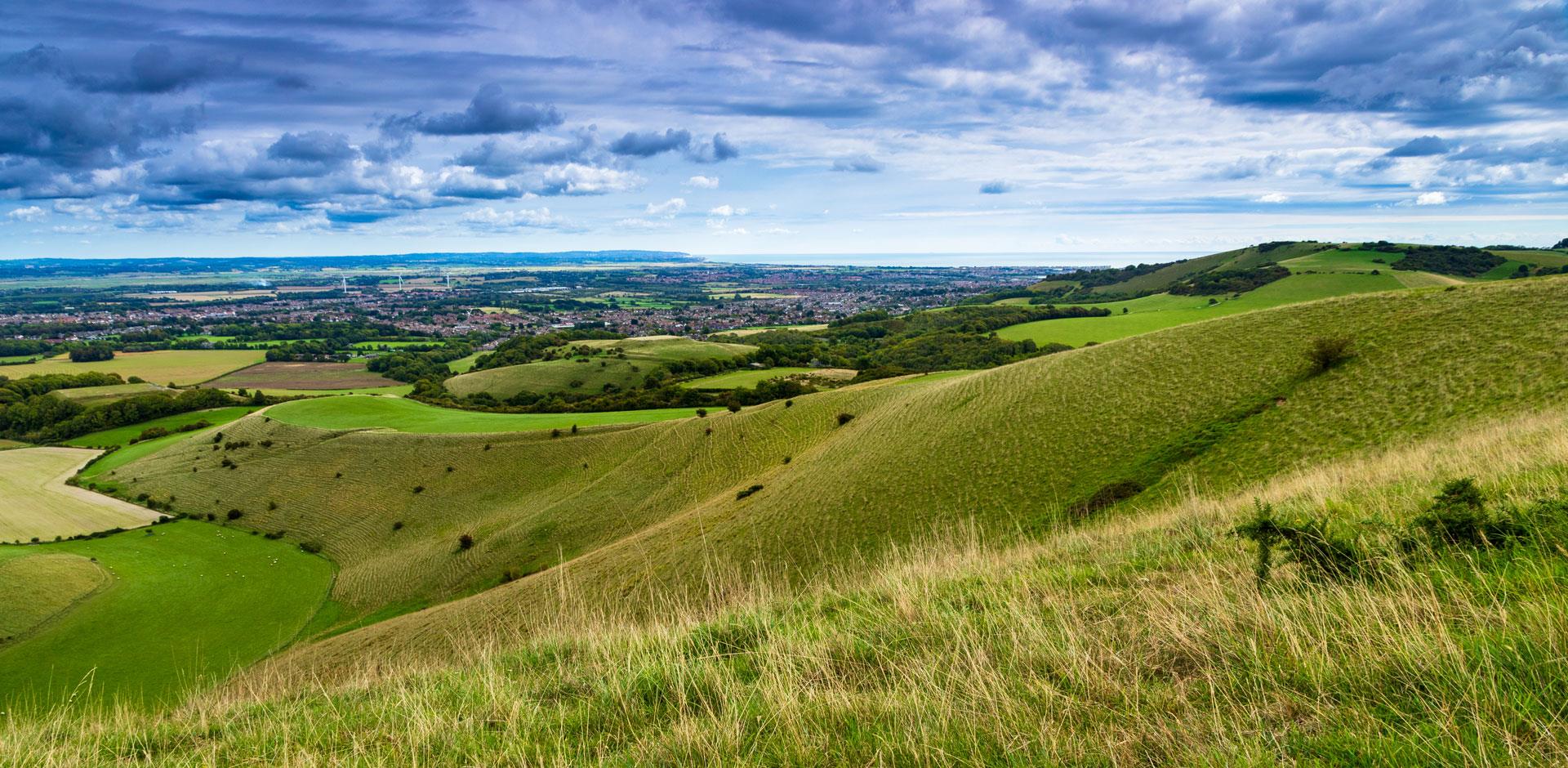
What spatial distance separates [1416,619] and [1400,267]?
A: 20369 cm

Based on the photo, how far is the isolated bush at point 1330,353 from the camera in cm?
2864

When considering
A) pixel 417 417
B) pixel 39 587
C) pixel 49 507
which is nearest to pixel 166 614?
pixel 39 587

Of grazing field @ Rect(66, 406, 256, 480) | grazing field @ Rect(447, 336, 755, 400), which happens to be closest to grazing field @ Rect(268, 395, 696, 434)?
grazing field @ Rect(66, 406, 256, 480)

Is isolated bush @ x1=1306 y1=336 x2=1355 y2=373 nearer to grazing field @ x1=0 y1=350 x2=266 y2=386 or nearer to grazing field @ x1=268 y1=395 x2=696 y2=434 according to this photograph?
grazing field @ x1=268 y1=395 x2=696 y2=434

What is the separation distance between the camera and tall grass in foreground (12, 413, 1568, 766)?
3.42 meters

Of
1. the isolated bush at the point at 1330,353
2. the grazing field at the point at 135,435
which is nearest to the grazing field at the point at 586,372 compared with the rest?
the grazing field at the point at 135,435

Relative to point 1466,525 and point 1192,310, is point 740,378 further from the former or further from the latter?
point 1466,525

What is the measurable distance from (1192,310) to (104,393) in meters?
212

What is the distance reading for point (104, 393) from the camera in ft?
371

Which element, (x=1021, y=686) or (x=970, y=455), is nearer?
(x=1021, y=686)

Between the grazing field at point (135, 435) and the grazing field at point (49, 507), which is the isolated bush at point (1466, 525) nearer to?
the grazing field at point (49, 507)

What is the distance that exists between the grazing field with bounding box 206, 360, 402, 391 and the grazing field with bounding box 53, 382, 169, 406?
10767 mm

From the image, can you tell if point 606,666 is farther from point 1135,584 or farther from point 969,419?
point 969,419

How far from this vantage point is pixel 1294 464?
21625 millimetres
